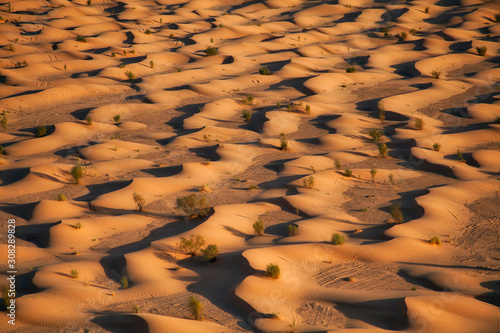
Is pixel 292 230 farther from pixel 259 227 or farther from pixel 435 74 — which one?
pixel 435 74

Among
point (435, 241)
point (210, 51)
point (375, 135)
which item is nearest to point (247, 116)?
point (375, 135)

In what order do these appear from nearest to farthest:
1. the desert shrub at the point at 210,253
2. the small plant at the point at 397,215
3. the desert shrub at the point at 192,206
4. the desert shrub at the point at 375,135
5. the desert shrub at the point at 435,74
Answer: the desert shrub at the point at 210,253 < the small plant at the point at 397,215 < the desert shrub at the point at 192,206 < the desert shrub at the point at 375,135 < the desert shrub at the point at 435,74

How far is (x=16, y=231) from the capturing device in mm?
8102

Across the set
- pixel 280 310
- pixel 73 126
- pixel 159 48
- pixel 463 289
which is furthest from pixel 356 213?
pixel 159 48

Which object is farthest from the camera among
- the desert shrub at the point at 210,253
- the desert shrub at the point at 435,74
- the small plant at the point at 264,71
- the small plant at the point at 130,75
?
the small plant at the point at 264,71

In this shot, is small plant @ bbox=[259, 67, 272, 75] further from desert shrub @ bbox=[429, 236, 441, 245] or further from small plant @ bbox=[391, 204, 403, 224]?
desert shrub @ bbox=[429, 236, 441, 245]

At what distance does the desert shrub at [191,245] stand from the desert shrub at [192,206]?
4.00ft

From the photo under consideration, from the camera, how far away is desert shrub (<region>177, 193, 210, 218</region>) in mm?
8504

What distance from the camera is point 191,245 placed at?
7.17 m

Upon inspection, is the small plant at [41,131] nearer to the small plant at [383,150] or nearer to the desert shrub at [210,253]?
the desert shrub at [210,253]

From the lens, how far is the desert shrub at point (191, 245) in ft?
23.5

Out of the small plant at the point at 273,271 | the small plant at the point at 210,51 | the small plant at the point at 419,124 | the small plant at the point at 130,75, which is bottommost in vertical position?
the small plant at the point at 273,271

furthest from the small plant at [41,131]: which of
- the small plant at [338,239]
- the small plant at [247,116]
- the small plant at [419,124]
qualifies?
the small plant at [419,124]

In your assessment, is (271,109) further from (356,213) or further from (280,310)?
(280,310)
